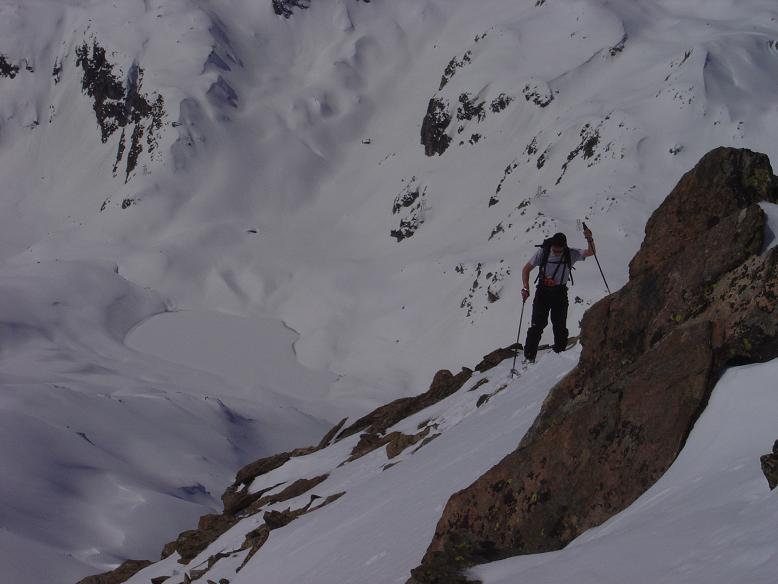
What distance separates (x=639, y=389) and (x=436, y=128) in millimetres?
87454

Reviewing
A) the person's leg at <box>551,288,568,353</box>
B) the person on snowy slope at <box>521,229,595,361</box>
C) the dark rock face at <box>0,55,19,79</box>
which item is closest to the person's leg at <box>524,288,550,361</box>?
the person on snowy slope at <box>521,229,595,361</box>

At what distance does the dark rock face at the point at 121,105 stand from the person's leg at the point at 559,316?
95.1 meters

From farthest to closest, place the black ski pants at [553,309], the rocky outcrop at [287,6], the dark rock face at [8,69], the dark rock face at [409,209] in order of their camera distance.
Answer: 1. the dark rock face at [8,69]
2. the rocky outcrop at [287,6]
3. the dark rock face at [409,209]
4. the black ski pants at [553,309]

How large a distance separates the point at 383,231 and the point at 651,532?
271 feet

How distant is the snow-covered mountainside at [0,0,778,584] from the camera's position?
4019cm

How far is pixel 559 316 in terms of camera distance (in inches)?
484

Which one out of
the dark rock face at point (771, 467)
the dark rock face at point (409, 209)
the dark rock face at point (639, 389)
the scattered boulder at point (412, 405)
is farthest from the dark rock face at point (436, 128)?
the dark rock face at point (771, 467)

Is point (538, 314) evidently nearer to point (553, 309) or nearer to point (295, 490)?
point (553, 309)

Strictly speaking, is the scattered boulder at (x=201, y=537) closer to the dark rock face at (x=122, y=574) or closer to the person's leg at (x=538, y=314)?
the dark rock face at (x=122, y=574)

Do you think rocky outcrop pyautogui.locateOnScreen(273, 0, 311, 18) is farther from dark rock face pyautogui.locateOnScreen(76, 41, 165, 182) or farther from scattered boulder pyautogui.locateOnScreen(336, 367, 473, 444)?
scattered boulder pyautogui.locateOnScreen(336, 367, 473, 444)

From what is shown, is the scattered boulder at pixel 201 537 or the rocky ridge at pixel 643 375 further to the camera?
the scattered boulder at pixel 201 537

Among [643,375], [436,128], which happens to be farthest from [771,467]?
[436,128]

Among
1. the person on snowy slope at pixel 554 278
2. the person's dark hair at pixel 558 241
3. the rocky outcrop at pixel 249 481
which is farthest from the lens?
the rocky outcrop at pixel 249 481

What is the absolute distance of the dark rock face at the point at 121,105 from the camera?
342 ft
